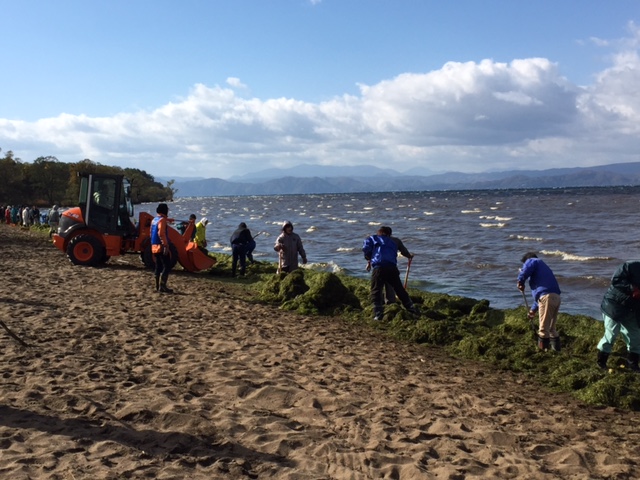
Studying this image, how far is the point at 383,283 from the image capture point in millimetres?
9852

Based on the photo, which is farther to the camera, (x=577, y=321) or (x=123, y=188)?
(x=123, y=188)

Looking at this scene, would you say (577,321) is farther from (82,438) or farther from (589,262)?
(589,262)

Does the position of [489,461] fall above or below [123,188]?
below

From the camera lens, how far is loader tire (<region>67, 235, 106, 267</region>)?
15680 mm

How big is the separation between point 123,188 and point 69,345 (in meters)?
9.16

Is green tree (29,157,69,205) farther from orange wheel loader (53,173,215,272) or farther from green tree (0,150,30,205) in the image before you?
orange wheel loader (53,173,215,272)

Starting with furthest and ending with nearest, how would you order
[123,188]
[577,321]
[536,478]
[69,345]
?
1. [123,188]
2. [577,321]
3. [69,345]
4. [536,478]

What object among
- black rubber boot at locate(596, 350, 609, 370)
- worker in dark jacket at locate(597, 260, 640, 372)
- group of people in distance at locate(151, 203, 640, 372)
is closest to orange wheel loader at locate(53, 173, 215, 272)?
group of people in distance at locate(151, 203, 640, 372)

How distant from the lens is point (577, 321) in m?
9.70

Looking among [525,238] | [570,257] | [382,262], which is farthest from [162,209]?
[525,238]

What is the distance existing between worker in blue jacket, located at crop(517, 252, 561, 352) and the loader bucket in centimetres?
961

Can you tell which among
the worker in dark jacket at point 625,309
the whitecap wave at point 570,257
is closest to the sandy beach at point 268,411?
the worker in dark jacket at point 625,309

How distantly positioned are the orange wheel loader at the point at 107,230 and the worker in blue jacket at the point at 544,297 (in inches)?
386

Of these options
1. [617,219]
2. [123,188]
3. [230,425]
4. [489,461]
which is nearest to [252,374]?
[230,425]
